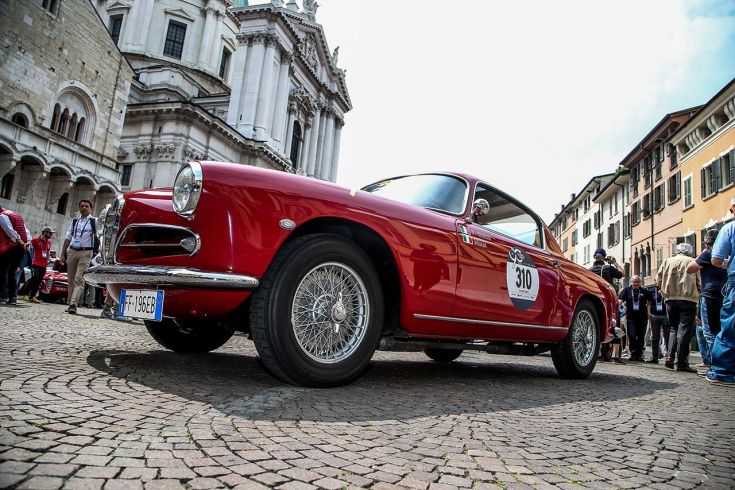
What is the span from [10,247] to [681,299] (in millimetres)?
10668

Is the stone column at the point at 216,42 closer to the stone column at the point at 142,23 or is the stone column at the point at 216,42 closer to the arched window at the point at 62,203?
the stone column at the point at 142,23

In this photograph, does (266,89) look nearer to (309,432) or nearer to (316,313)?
(316,313)

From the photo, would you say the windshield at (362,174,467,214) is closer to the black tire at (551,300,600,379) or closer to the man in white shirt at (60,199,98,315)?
the black tire at (551,300,600,379)

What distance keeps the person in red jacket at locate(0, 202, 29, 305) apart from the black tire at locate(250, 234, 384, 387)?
7342 mm

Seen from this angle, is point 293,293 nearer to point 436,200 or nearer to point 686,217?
point 436,200

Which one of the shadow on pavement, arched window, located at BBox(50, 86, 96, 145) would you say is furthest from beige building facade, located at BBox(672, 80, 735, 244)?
arched window, located at BBox(50, 86, 96, 145)

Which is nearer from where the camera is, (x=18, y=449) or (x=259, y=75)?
(x=18, y=449)

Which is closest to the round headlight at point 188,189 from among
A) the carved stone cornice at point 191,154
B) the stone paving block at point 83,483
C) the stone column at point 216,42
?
the stone paving block at point 83,483

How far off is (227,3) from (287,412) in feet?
163

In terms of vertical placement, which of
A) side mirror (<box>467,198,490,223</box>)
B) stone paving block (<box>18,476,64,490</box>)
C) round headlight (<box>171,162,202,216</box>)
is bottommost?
stone paving block (<box>18,476,64,490</box>)

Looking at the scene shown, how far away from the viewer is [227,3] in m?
43.7

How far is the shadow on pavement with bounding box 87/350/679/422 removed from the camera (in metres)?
2.19

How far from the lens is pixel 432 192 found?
3.80m

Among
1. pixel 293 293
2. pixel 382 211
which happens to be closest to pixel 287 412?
pixel 293 293
